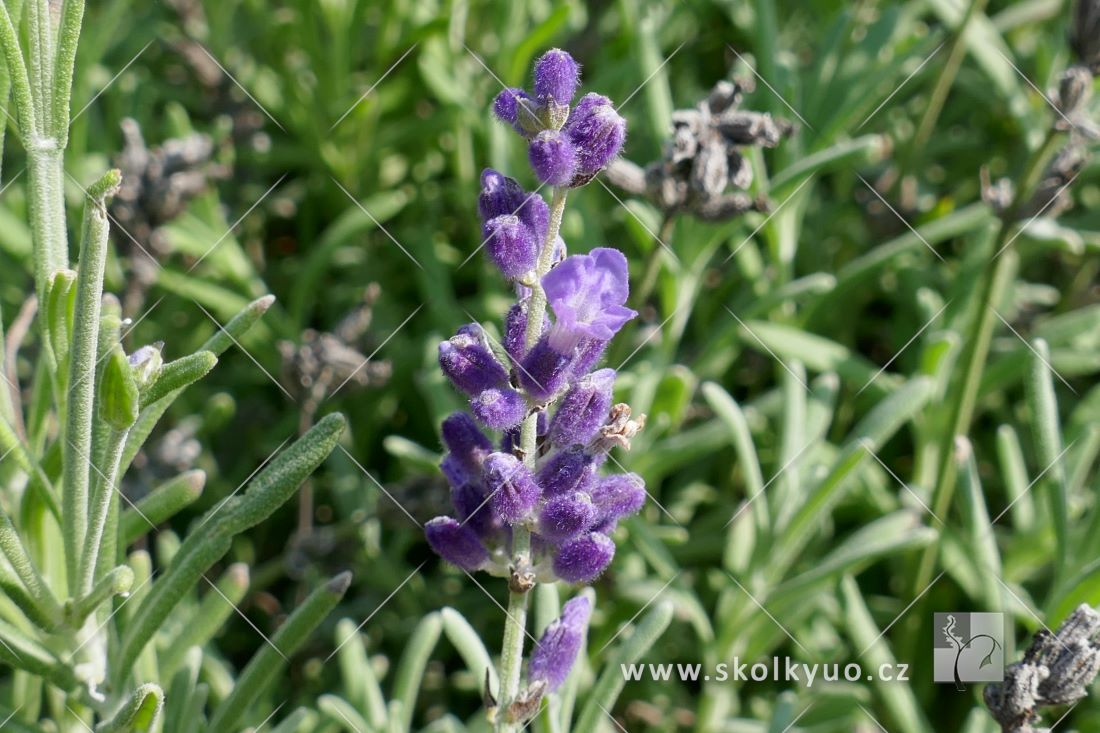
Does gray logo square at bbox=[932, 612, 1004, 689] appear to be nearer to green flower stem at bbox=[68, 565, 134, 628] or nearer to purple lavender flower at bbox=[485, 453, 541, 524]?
purple lavender flower at bbox=[485, 453, 541, 524]

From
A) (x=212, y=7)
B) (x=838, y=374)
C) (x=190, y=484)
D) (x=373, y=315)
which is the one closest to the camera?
(x=190, y=484)

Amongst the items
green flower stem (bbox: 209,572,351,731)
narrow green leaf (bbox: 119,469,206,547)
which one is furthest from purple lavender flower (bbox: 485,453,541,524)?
narrow green leaf (bbox: 119,469,206,547)

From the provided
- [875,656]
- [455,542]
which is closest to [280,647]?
[455,542]

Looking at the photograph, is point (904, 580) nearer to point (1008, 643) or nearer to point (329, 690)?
point (1008, 643)

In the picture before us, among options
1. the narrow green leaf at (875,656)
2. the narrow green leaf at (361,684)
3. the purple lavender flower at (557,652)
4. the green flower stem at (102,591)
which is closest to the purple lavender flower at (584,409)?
the purple lavender flower at (557,652)

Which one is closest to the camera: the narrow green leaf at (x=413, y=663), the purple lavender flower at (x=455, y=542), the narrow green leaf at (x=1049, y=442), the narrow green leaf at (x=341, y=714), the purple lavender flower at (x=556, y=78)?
the purple lavender flower at (x=556, y=78)

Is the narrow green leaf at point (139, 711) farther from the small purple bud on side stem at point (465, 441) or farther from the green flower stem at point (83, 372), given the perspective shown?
the small purple bud on side stem at point (465, 441)

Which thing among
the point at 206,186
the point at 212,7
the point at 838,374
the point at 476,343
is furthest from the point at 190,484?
the point at 212,7
